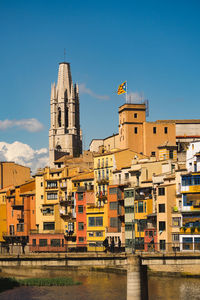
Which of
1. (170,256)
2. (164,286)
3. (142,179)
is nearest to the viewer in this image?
(170,256)

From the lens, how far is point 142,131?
14075 cm

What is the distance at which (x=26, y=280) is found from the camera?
95250mm

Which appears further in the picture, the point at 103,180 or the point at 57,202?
the point at 57,202

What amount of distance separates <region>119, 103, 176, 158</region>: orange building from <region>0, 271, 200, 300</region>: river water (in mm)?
46716

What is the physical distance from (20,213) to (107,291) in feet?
194

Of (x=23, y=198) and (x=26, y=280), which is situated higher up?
(x=23, y=198)

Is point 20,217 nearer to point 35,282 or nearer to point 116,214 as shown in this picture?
point 116,214

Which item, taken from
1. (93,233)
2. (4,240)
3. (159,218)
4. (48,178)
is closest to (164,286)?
(159,218)

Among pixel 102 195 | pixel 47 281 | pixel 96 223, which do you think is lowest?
pixel 47 281

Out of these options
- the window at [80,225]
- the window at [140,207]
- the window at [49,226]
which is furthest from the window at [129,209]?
the window at [49,226]

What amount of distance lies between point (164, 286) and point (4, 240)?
205ft

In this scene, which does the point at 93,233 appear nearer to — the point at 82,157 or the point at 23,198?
the point at 23,198

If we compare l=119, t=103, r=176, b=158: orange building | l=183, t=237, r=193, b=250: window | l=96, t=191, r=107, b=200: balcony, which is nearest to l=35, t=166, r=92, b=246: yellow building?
l=96, t=191, r=107, b=200: balcony

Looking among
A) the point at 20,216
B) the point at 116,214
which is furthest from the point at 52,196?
the point at 116,214
